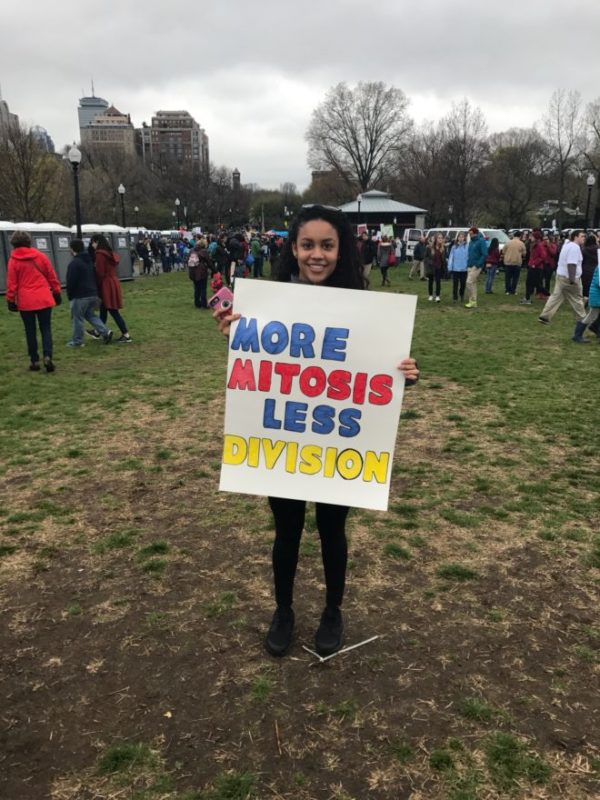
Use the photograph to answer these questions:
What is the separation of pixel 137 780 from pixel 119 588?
1375 millimetres

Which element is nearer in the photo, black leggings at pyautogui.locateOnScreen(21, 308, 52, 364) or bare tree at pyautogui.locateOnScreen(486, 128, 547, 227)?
black leggings at pyautogui.locateOnScreen(21, 308, 52, 364)

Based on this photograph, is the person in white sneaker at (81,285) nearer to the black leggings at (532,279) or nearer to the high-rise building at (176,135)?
the black leggings at (532,279)

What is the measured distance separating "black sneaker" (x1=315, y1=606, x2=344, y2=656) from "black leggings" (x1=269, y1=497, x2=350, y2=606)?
58mm

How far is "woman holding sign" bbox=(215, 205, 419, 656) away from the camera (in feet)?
8.77

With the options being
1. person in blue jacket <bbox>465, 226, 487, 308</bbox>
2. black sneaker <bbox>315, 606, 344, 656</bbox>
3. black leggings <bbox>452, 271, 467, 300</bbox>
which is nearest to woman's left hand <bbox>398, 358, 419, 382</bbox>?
black sneaker <bbox>315, 606, 344, 656</bbox>

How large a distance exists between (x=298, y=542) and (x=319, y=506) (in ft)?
Answer: 0.71

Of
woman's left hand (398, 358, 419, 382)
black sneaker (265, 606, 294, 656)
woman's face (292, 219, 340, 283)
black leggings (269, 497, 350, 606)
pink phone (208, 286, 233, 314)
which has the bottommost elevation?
black sneaker (265, 606, 294, 656)

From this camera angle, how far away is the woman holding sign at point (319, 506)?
267cm

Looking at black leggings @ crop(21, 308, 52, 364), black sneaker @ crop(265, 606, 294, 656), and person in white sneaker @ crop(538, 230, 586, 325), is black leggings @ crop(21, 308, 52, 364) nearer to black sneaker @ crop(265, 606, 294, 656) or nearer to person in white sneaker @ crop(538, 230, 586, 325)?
black sneaker @ crop(265, 606, 294, 656)

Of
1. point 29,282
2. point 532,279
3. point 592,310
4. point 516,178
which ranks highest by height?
point 516,178

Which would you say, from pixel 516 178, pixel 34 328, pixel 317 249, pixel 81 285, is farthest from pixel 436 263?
pixel 516 178

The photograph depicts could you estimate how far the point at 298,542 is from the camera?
2883 mm

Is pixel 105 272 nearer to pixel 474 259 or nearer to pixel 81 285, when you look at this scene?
pixel 81 285

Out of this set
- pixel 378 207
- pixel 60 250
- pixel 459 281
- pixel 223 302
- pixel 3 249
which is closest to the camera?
pixel 223 302
